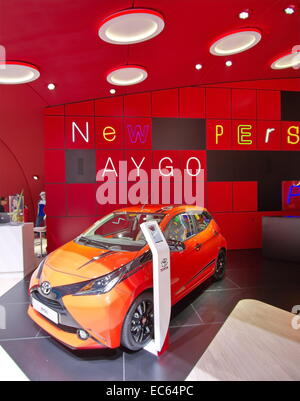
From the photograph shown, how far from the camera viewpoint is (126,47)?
421cm

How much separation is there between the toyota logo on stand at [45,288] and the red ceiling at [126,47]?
3127 millimetres

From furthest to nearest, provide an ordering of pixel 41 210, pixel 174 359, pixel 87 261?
1. pixel 41 210
2. pixel 87 261
3. pixel 174 359

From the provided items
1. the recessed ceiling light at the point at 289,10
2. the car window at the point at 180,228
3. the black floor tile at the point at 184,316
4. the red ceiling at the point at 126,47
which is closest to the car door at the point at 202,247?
the car window at the point at 180,228

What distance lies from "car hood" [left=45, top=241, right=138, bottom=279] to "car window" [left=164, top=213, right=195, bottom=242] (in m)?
0.72

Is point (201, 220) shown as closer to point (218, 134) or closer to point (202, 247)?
point (202, 247)

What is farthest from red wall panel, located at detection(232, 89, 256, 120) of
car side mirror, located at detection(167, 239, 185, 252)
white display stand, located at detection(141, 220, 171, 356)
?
white display stand, located at detection(141, 220, 171, 356)

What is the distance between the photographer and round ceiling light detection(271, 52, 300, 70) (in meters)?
5.35

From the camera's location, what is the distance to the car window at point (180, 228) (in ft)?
11.0

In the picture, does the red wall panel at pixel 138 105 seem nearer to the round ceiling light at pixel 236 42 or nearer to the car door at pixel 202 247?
the round ceiling light at pixel 236 42

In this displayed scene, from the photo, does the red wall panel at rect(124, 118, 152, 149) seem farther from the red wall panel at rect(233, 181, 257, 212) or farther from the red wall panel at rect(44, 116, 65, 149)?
the red wall panel at rect(233, 181, 257, 212)

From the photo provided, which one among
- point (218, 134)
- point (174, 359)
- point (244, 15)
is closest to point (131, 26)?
point (244, 15)

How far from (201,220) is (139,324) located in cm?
204

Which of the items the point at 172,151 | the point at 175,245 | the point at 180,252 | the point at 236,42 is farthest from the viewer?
the point at 172,151
